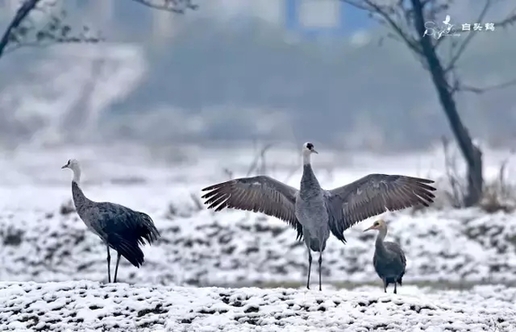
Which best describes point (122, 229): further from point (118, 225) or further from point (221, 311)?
point (221, 311)

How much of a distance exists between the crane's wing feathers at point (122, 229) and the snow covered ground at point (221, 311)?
0.57 metres

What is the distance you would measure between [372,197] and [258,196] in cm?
139

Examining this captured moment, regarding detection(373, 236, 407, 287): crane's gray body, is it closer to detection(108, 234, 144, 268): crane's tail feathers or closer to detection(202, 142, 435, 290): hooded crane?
detection(202, 142, 435, 290): hooded crane

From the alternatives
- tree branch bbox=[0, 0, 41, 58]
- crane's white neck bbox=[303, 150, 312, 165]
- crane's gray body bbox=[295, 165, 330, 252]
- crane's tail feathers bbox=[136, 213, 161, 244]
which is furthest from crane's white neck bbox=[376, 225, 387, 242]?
tree branch bbox=[0, 0, 41, 58]

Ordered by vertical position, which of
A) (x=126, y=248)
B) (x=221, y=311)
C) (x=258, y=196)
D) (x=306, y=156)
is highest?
(x=306, y=156)

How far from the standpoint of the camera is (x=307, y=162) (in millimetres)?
10250

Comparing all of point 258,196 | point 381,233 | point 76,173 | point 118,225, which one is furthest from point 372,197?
point 76,173

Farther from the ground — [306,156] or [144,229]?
[306,156]

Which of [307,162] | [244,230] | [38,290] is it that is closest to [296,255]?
[244,230]

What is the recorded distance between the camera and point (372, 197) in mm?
10969

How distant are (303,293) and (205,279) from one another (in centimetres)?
661

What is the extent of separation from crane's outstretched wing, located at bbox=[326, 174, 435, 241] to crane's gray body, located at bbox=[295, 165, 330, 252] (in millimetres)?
436

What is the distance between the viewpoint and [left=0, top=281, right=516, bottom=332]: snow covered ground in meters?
8.41

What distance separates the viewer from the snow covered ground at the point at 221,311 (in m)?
8.41
